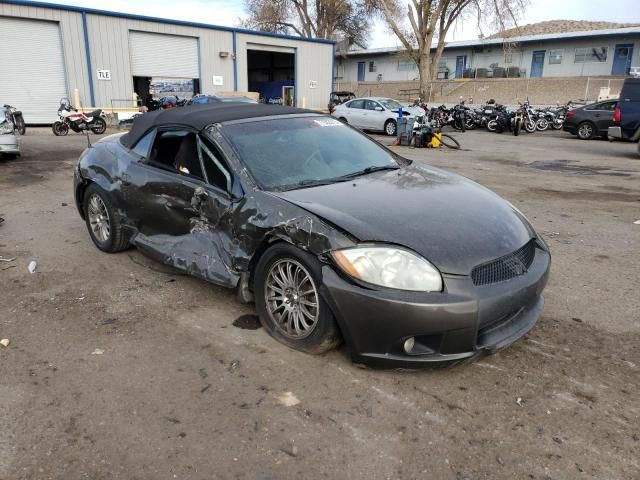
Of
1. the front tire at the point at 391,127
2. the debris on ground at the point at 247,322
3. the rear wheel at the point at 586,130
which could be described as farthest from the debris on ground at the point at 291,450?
the rear wheel at the point at 586,130

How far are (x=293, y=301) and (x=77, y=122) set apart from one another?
1737 cm

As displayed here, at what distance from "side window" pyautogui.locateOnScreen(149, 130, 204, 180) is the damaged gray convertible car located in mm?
15

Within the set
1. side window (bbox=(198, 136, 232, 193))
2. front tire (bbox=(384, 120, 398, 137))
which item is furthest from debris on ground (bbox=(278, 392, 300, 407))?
front tire (bbox=(384, 120, 398, 137))

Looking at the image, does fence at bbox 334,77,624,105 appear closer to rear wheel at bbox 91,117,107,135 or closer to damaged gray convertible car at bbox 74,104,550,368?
rear wheel at bbox 91,117,107,135

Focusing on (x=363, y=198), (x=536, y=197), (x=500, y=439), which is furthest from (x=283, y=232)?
(x=536, y=197)

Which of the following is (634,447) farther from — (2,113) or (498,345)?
(2,113)

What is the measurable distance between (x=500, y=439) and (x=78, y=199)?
485 cm

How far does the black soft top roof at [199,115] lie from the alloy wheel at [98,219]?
2.32ft

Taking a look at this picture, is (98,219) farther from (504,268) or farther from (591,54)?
(591,54)

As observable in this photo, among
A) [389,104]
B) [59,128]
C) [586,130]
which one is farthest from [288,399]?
[586,130]

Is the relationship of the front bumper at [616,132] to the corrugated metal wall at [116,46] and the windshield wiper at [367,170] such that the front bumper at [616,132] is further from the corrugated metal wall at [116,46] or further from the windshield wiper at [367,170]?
the corrugated metal wall at [116,46]

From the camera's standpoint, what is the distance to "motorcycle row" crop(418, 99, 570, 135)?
21.0 m

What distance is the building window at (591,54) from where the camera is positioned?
123 ft

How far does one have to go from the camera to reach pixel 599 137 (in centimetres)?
1941
